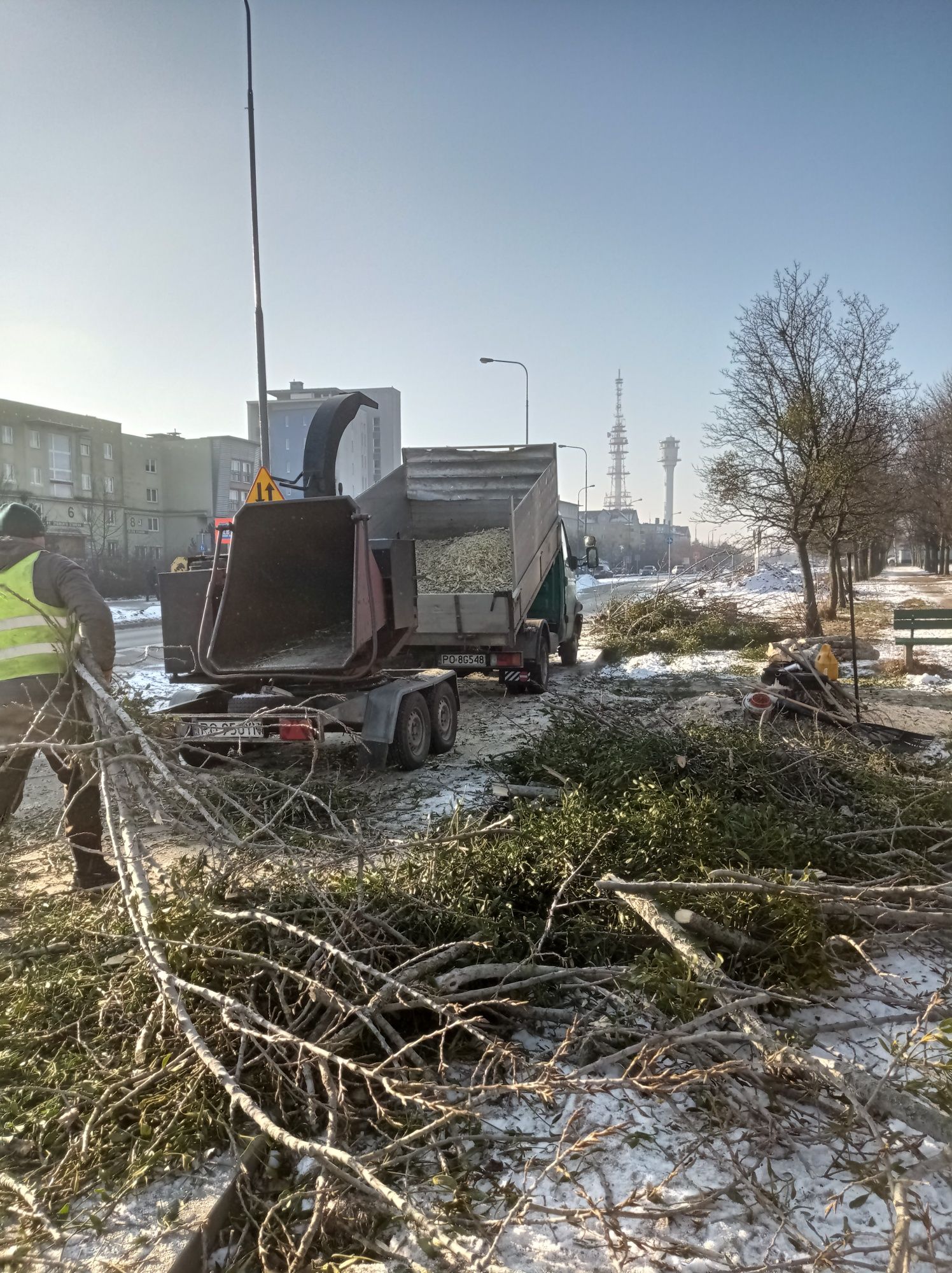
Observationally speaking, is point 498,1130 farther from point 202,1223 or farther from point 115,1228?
point 115,1228

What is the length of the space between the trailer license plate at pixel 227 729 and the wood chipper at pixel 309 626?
54 centimetres

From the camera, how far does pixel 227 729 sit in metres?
6.14

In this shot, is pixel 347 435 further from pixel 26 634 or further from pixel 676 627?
pixel 26 634

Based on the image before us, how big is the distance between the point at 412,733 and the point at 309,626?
1.42 metres

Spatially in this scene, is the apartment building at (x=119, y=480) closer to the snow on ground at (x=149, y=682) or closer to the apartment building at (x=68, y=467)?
the apartment building at (x=68, y=467)

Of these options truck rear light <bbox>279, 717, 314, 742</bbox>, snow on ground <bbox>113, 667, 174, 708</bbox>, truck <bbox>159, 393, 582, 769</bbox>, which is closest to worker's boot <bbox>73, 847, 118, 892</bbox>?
truck <bbox>159, 393, 582, 769</bbox>

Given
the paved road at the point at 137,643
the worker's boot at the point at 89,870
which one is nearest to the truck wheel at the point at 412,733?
the worker's boot at the point at 89,870

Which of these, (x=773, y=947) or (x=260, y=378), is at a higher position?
(x=260, y=378)

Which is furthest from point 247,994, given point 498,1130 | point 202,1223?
point 498,1130

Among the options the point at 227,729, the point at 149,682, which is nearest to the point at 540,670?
the point at 149,682

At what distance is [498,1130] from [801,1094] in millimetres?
948

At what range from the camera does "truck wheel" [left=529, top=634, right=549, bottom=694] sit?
11.2 metres

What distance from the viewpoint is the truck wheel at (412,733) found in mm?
7133

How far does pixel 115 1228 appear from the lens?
2.27 metres
